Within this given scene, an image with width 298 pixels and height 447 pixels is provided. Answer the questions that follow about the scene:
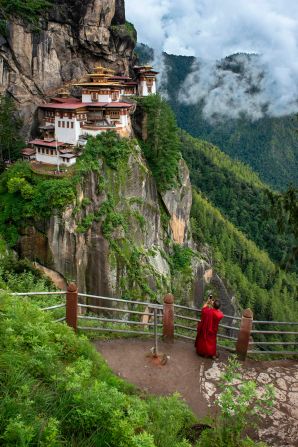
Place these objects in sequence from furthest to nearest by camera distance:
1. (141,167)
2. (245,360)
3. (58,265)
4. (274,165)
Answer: (274,165), (141,167), (58,265), (245,360)

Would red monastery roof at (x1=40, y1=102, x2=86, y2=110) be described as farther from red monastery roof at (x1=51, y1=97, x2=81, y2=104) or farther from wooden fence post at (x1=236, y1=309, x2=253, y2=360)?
wooden fence post at (x1=236, y1=309, x2=253, y2=360)

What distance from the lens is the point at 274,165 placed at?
19275 centimetres

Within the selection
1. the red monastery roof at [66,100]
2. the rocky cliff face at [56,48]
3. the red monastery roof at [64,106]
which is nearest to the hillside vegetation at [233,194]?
the rocky cliff face at [56,48]

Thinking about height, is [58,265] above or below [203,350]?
below

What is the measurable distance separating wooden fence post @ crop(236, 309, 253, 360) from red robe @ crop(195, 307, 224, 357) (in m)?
0.58

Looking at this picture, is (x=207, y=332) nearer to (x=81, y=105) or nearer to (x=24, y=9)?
(x=81, y=105)

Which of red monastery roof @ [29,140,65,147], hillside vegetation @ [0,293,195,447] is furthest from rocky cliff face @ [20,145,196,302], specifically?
hillside vegetation @ [0,293,195,447]

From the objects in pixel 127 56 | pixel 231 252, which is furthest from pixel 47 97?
pixel 231 252

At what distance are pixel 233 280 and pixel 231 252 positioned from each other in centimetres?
1323

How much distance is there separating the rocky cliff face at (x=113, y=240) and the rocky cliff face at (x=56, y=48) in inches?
408

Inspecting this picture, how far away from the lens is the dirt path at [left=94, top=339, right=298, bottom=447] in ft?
27.0

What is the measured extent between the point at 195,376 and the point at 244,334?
162 cm

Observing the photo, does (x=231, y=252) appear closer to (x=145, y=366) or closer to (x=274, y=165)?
(x=145, y=366)

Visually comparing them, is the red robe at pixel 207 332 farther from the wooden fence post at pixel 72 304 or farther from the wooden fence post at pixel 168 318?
the wooden fence post at pixel 72 304
